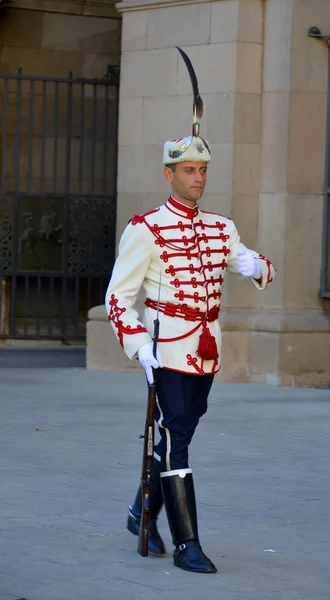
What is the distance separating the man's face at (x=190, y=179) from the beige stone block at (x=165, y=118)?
22.0ft

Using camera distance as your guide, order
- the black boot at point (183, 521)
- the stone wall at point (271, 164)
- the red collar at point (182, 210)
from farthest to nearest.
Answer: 1. the stone wall at point (271, 164)
2. the red collar at point (182, 210)
3. the black boot at point (183, 521)

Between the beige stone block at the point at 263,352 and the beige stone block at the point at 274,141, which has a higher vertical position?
the beige stone block at the point at 274,141

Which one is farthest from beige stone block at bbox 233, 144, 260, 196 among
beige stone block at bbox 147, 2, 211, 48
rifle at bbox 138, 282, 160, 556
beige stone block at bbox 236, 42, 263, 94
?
rifle at bbox 138, 282, 160, 556

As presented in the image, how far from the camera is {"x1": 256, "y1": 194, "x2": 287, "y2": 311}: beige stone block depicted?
1198 cm

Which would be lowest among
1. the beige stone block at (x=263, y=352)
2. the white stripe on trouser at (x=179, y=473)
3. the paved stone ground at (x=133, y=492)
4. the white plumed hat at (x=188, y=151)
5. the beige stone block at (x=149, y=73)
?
the paved stone ground at (x=133, y=492)

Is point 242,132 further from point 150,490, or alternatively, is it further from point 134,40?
point 150,490

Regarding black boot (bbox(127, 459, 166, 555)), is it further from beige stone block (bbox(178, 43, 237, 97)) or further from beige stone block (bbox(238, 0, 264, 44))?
beige stone block (bbox(238, 0, 264, 44))

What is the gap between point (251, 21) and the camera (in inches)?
477

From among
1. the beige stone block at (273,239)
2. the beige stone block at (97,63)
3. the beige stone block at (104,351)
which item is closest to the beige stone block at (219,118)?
the beige stone block at (273,239)

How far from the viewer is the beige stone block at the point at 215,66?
12094 mm

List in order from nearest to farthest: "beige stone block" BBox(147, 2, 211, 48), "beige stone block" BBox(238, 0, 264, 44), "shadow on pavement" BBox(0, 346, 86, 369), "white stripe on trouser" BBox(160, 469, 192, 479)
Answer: "white stripe on trouser" BBox(160, 469, 192, 479) → "beige stone block" BBox(238, 0, 264, 44) → "beige stone block" BBox(147, 2, 211, 48) → "shadow on pavement" BBox(0, 346, 86, 369)

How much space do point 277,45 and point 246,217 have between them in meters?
1.57

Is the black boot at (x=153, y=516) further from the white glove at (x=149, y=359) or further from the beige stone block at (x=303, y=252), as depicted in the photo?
the beige stone block at (x=303, y=252)

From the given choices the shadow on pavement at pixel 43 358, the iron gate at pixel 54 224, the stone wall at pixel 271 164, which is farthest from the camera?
the iron gate at pixel 54 224
